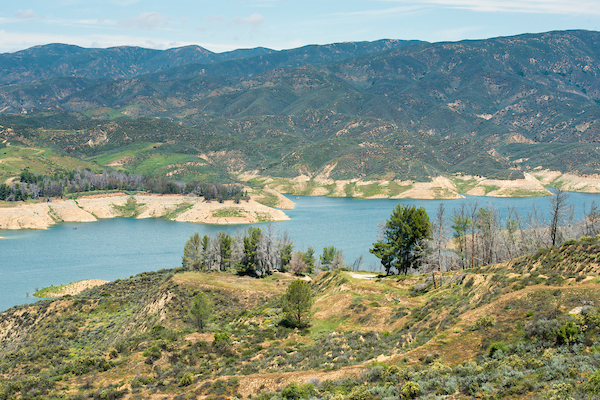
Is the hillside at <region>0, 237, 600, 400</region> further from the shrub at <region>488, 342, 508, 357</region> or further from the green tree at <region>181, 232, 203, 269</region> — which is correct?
the green tree at <region>181, 232, 203, 269</region>

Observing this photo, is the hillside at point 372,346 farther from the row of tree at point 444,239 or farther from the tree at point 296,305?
the row of tree at point 444,239

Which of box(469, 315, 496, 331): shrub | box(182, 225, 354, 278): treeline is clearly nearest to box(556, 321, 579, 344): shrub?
box(469, 315, 496, 331): shrub

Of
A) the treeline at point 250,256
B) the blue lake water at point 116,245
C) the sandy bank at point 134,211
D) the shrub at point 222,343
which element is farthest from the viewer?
the sandy bank at point 134,211

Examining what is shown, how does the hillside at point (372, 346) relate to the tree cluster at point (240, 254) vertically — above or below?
above

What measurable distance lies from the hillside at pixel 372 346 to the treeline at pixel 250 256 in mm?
26392

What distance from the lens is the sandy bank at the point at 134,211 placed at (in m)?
160

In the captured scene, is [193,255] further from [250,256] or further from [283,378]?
[283,378]

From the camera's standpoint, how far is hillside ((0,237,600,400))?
19.8 meters

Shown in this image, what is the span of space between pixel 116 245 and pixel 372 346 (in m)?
113

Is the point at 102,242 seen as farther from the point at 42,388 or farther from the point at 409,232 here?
the point at 42,388

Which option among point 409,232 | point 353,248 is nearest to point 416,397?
point 409,232

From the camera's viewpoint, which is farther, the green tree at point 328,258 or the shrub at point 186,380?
the green tree at point 328,258

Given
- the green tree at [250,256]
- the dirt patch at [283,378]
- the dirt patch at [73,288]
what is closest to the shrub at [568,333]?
the dirt patch at [283,378]

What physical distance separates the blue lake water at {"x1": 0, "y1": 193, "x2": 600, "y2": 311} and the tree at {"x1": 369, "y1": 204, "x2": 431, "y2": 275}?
36411 millimetres
